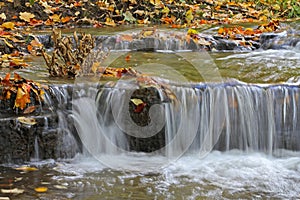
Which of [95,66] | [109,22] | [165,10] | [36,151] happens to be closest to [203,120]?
[95,66]

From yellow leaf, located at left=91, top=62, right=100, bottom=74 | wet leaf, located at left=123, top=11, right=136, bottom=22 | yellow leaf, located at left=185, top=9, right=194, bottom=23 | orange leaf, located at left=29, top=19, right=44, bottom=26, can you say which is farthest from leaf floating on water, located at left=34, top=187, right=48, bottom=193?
yellow leaf, located at left=185, top=9, right=194, bottom=23

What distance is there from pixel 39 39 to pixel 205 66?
2.78 meters

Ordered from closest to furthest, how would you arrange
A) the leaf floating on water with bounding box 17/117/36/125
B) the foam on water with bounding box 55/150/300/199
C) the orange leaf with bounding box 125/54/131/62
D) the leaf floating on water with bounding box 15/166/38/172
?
1. the foam on water with bounding box 55/150/300/199
2. the leaf floating on water with bounding box 15/166/38/172
3. the leaf floating on water with bounding box 17/117/36/125
4. the orange leaf with bounding box 125/54/131/62

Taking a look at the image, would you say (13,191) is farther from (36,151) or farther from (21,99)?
(21,99)

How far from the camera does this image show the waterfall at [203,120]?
14.2 feet

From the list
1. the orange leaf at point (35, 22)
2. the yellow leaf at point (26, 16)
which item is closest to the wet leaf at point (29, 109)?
the orange leaf at point (35, 22)

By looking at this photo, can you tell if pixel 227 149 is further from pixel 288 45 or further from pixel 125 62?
pixel 288 45

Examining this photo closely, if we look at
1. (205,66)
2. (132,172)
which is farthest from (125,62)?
(132,172)

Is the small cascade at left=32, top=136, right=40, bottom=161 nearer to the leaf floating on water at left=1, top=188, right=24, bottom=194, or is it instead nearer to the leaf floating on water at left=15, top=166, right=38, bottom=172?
the leaf floating on water at left=15, top=166, right=38, bottom=172

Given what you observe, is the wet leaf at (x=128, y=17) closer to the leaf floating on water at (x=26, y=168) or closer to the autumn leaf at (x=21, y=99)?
the autumn leaf at (x=21, y=99)

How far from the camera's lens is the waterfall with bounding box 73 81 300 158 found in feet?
14.2

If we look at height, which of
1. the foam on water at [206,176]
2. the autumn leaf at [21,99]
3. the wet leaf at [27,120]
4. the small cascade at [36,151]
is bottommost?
the foam on water at [206,176]

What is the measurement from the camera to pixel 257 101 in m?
4.67

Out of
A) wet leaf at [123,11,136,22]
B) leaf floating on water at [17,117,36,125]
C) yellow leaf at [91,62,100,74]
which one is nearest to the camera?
leaf floating on water at [17,117,36,125]
